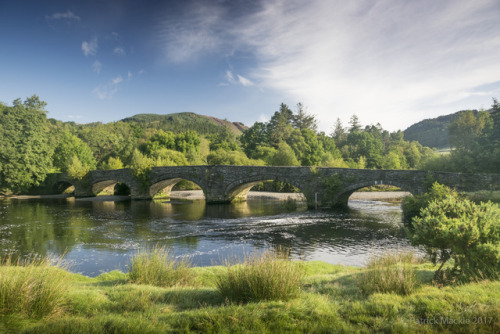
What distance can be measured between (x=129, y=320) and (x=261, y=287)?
2546 millimetres

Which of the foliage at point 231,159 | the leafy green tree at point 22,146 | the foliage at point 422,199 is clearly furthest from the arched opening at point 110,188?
the foliage at point 422,199

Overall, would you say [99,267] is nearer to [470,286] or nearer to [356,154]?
[470,286]

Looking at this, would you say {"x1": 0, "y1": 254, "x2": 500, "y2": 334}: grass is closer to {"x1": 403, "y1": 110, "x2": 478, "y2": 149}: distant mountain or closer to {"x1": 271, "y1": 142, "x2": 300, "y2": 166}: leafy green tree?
{"x1": 271, "y1": 142, "x2": 300, "y2": 166}: leafy green tree

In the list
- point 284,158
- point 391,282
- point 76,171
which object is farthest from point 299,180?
point 76,171

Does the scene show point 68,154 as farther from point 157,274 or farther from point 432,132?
point 432,132

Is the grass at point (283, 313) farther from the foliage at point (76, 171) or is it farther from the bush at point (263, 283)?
the foliage at point (76, 171)

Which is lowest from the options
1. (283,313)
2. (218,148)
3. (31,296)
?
(283,313)

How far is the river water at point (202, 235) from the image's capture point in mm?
14500

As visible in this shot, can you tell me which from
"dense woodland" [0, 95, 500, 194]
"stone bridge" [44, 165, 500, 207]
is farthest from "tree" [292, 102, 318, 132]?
"stone bridge" [44, 165, 500, 207]

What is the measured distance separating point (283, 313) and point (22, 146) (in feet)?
170

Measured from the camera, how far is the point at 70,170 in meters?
47.8

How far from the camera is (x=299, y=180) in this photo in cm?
3228

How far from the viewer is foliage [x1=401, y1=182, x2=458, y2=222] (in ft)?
69.8

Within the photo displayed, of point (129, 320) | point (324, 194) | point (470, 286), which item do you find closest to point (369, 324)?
point (470, 286)
